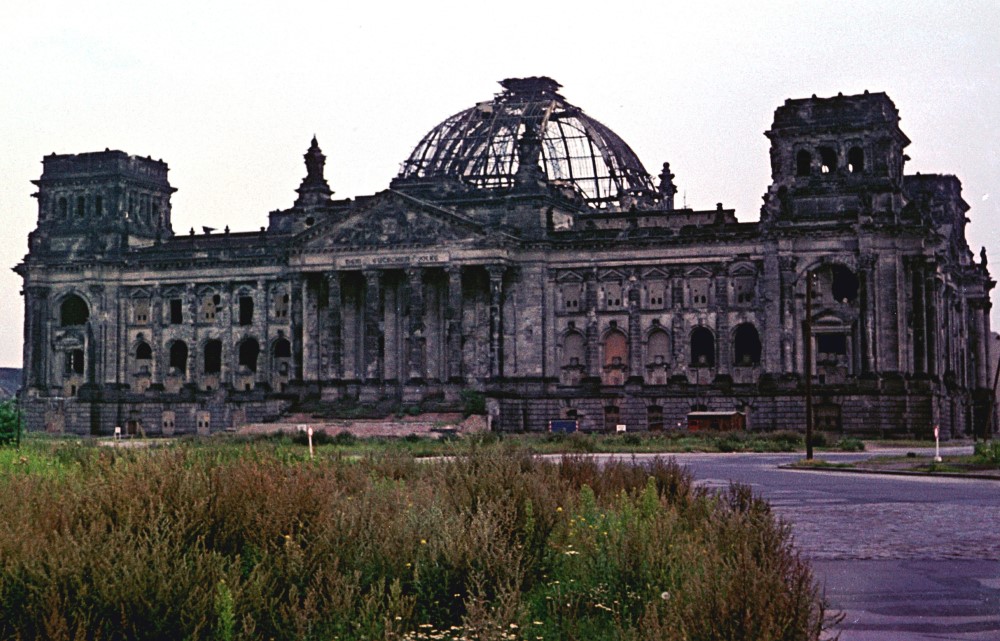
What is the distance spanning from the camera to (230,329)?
A: 9531 cm

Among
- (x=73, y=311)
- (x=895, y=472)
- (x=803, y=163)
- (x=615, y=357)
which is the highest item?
(x=803, y=163)

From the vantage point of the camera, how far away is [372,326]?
291ft

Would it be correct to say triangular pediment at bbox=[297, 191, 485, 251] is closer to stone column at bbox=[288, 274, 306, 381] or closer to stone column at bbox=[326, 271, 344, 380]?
stone column at bbox=[326, 271, 344, 380]

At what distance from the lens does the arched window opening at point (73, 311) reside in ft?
327

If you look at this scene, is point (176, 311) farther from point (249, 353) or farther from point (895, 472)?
point (895, 472)

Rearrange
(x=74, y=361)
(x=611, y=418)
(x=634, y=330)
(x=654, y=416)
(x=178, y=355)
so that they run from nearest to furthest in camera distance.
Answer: (x=654, y=416) < (x=611, y=418) < (x=634, y=330) < (x=178, y=355) < (x=74, y=361)

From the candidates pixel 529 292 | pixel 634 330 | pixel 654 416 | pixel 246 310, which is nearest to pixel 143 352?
pixel 246 310

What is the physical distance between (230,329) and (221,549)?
8279 centimetres

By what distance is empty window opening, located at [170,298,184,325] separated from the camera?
9731 cm

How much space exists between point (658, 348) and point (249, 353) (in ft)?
92.7

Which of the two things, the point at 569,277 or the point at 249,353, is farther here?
the point at 249,353

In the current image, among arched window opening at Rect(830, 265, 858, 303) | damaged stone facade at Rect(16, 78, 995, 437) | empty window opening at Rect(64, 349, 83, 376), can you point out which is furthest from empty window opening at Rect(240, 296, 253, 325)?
arched window opening at Rect(830, 265, 858, 303)

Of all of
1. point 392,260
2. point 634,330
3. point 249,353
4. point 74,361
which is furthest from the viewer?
point 74,361

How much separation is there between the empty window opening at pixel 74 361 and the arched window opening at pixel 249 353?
12.0m
